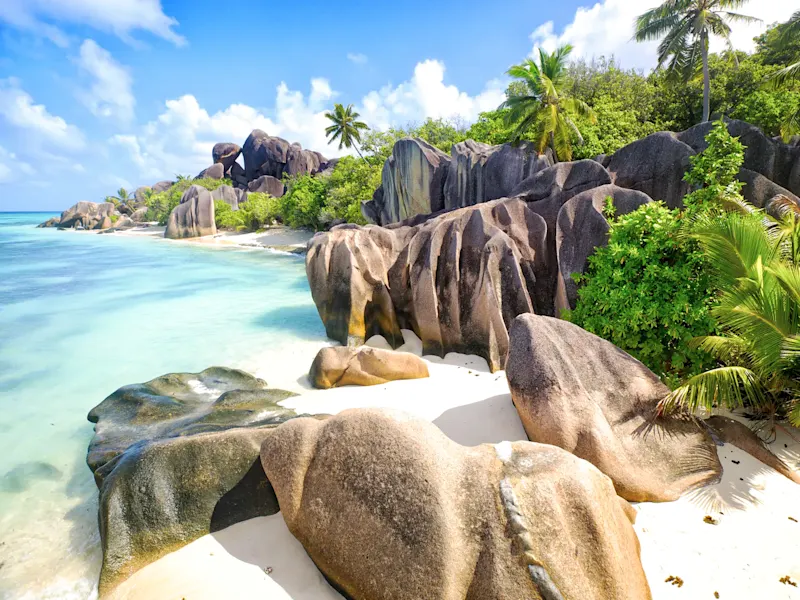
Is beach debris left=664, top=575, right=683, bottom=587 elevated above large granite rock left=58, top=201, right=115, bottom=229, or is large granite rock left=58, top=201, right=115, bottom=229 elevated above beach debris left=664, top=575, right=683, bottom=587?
large granite rock left=58, top=201, right=115, bottom=229

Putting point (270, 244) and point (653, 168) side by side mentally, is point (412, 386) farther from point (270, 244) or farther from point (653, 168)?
point (270, 244)

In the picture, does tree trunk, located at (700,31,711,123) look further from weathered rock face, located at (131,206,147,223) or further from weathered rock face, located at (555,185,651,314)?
weathered rock face, located at (131,206,147,223)

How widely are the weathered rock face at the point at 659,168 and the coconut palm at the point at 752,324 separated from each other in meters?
6.00

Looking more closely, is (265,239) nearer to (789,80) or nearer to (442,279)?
(442,279)

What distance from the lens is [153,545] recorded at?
4.11 meters

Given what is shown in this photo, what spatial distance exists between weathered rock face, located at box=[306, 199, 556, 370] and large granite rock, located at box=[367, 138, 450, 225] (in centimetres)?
1112

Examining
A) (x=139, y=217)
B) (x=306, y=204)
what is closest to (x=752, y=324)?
(x=306, y=204)

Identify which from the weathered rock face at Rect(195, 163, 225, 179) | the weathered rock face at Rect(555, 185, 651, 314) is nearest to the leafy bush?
the weathered rock face at Rect(555, 185, 651, 314)

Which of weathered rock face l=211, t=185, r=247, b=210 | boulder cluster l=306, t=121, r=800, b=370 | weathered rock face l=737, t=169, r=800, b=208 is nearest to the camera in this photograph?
boulder cluster l=306, t=121, r=800, b=370

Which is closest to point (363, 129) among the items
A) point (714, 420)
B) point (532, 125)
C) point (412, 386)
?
point (532, 125)

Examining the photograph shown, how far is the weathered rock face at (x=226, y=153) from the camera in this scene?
65250 millimetres

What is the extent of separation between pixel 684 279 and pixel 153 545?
6.80 metres

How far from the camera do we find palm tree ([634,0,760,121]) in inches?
838

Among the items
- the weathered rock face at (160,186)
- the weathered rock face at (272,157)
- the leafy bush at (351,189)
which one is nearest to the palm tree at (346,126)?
the leafy bush at (351,189)
